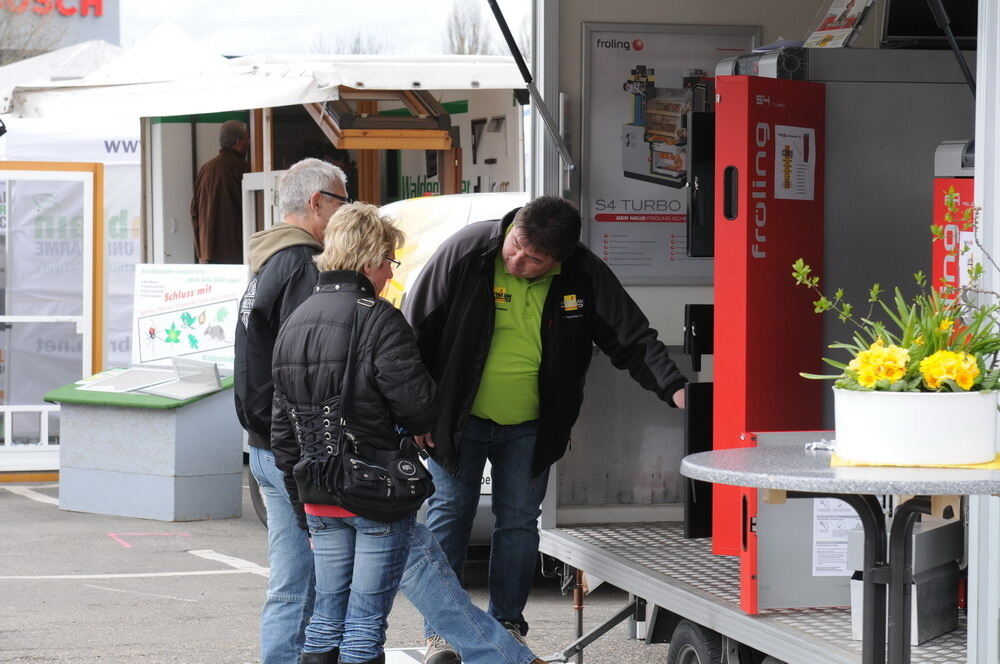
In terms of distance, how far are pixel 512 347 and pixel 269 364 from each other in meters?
0.86

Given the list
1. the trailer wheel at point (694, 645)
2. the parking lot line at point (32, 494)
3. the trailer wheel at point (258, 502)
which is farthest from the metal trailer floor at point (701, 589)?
the parking lot line at point (32, 494)

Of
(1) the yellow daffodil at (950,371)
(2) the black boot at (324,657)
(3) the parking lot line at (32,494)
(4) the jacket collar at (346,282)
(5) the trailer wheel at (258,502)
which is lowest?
(3) the parking lot line at (32,494)

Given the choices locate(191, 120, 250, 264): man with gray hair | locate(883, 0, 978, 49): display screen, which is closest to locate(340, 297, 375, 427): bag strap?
locate(883, 0, 978, 49): display screen

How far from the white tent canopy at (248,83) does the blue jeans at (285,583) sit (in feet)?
19.6

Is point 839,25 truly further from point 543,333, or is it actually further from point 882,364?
point 882,364

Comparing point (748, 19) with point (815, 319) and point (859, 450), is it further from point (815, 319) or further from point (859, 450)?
point (859, 450)

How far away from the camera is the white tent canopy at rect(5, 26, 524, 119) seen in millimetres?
10742

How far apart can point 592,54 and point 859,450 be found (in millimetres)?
3096

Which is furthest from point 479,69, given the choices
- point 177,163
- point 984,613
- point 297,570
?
point 984,613

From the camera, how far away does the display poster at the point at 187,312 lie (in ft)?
34.8

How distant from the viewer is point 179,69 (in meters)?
12.2

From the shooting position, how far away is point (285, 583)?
495 centimetres

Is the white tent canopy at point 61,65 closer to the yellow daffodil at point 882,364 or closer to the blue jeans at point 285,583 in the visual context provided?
the blue jeans at point 285,583

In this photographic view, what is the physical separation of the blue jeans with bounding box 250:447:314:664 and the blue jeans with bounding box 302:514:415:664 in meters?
0.35
